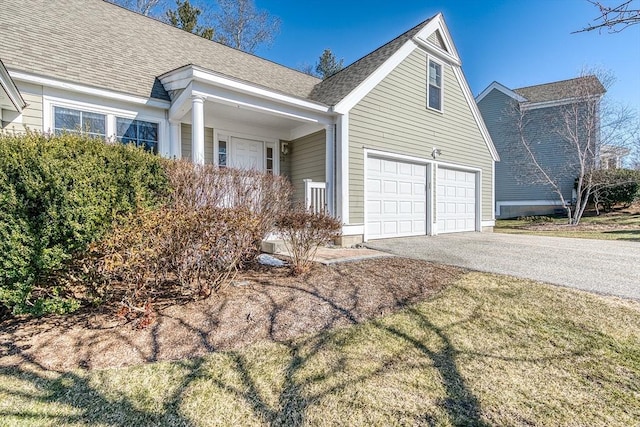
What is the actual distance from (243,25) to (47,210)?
2181 cm

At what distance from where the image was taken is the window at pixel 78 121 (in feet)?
19.6

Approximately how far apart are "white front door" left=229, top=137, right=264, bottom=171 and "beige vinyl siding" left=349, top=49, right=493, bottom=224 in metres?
2.68

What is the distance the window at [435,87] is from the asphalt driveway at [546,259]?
179 inches

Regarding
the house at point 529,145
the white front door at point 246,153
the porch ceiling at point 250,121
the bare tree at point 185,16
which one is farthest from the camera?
the house at point 529,145

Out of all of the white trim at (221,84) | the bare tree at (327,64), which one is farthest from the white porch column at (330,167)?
the bare tree at (327,64)

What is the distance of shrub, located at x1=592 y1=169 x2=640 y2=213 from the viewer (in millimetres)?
16000

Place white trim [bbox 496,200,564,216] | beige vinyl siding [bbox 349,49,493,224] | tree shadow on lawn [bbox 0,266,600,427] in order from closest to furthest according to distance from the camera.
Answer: tree shadow on lawn [bbox 0,266,600,427] → beige vinyl siding [bbox 349,49,493,224] → white trim [bbox 496,200,564,216]

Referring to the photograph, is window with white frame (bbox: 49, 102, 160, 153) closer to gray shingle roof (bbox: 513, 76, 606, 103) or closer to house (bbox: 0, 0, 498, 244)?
house (bbox: 0, 0, 498, 244)

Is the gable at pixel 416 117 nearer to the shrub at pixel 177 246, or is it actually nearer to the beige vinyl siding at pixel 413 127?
the beige vinyl siding at pixel 413 127

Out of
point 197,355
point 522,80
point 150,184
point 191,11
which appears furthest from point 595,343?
point 522,80

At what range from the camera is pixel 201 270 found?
3742 millimetres

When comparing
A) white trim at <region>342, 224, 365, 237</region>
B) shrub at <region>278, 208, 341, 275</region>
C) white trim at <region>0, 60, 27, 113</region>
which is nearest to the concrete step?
shrub at <region>278, 208, 341, 275</region>

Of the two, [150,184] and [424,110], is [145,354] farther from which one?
[424,110]

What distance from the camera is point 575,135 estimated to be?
15359mm
